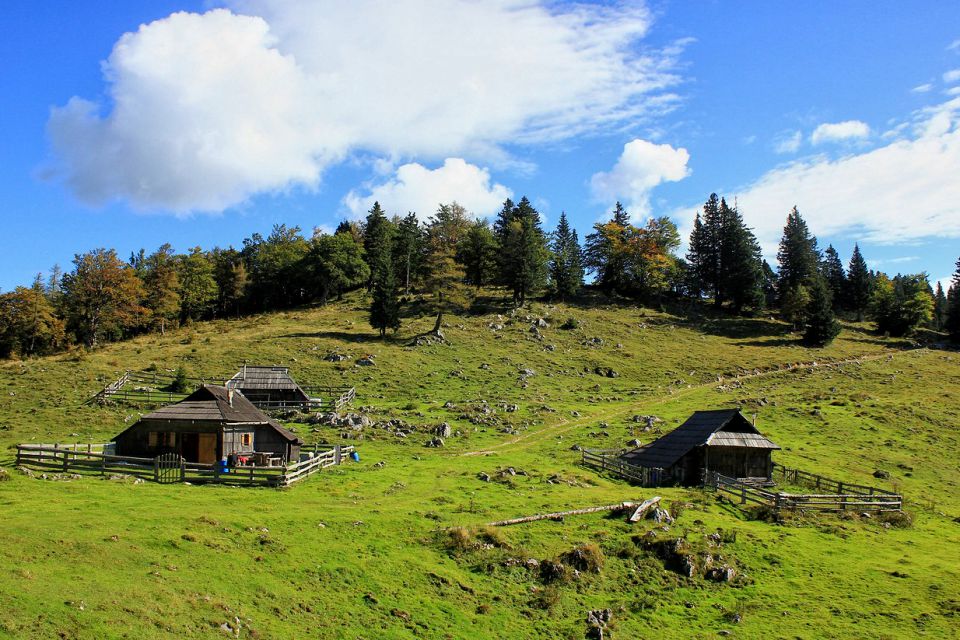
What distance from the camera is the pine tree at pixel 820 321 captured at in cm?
9544

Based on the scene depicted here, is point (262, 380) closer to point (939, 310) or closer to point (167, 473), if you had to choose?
point (167, 473)

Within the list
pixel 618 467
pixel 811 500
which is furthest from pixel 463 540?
pixel 811 500

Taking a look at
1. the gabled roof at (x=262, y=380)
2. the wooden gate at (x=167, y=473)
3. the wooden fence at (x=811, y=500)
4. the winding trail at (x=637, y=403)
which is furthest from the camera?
the gabled roof at (x=262, y=380)

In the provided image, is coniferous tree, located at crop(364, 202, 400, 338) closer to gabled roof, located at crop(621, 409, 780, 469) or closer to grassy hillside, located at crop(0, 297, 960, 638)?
grassy hillside, located at crop(0, 297, 960, 638)

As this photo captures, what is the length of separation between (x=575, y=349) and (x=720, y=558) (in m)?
63.2

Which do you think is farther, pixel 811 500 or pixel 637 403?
pixel 637 403

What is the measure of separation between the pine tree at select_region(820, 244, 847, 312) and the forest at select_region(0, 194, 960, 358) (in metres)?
0.28

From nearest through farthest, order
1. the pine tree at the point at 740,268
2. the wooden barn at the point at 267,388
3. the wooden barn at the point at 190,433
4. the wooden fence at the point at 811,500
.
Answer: the wooden fence at the point at 811,500 → the wooden barn at the point at 190,433 → the wooden barn at the point at 267,388 → the pine tree at the point at 740,268

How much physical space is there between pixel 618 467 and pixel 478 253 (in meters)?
77.2

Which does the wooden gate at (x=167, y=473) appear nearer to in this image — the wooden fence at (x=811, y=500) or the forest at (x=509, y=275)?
the wooden fence at (x=811, y=500)

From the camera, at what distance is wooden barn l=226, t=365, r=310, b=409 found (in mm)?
61156

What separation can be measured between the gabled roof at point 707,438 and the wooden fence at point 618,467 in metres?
1.06

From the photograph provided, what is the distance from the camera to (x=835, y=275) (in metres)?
130

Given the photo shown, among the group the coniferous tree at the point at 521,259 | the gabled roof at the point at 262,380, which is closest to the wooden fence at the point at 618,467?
the gabled roof at the point at 262,380
